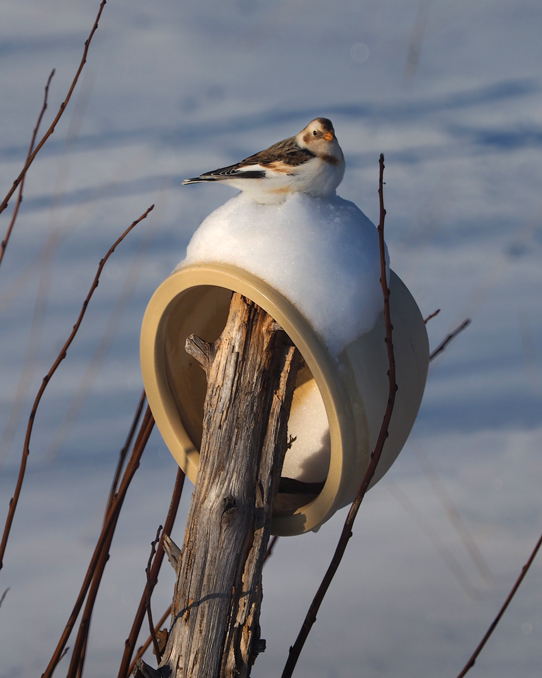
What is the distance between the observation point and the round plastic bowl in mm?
A: 1426

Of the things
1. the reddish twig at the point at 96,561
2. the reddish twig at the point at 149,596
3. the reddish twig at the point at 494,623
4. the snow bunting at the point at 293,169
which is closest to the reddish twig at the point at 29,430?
the reddish twig at the point at 96,561

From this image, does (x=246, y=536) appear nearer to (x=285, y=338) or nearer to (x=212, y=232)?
(x=285, y=338)

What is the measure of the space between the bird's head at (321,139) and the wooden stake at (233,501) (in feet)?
1.27

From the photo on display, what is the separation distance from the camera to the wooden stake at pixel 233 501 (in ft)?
4.83

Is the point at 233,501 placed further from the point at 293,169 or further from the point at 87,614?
the point at 293,169

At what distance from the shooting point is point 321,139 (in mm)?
1574

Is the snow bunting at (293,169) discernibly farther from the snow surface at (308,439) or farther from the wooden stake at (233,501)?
the snow surface at (308,439)

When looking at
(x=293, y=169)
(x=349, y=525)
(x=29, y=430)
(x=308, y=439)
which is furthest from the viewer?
(x=308, y=439)

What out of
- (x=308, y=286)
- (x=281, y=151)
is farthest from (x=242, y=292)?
(x=281, y=151)

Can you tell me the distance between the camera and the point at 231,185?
1.58m

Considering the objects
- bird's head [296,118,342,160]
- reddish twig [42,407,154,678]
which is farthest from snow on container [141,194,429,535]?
reddish twig [42,407,154,678]

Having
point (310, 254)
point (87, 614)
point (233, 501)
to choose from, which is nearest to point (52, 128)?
point (310, 254)

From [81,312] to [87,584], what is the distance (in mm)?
604

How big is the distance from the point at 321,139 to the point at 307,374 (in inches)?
25.9
